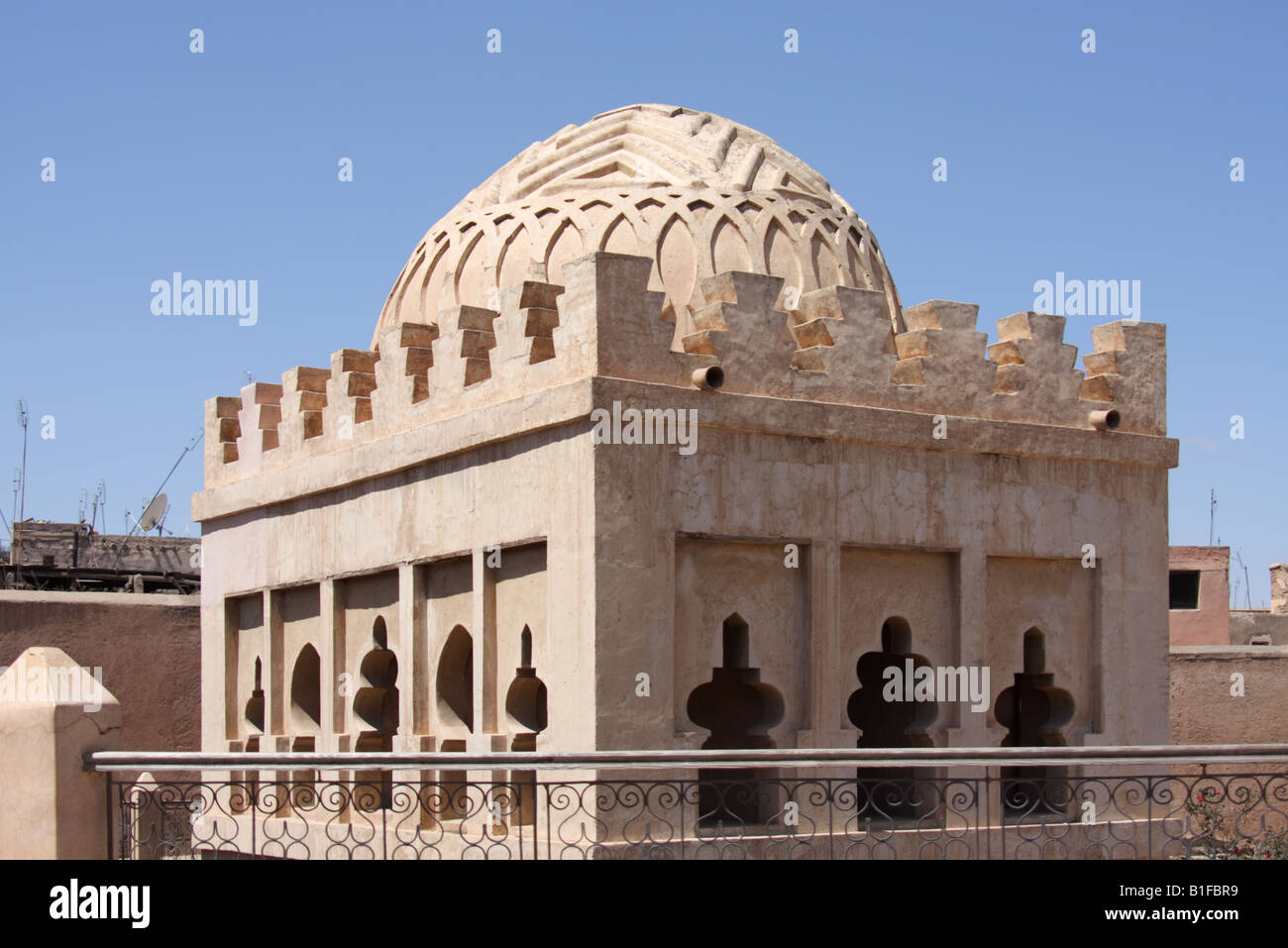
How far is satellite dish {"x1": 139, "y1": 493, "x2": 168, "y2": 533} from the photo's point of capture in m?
24.5

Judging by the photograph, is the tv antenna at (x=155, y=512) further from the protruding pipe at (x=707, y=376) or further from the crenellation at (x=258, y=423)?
the protruding pipe at (x=707, y=376)

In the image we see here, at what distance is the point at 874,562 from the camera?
1099cm

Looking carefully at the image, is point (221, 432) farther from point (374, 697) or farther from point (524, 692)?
point (524, 692)

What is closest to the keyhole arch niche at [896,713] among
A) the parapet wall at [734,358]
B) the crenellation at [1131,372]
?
the parapet wall at [734,358]

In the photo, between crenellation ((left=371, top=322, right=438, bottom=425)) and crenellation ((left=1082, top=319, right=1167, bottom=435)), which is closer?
crenellation ((left=371, top=322, right=438, bottom=425))

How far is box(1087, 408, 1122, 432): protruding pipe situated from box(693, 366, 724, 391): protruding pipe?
10.4 feet

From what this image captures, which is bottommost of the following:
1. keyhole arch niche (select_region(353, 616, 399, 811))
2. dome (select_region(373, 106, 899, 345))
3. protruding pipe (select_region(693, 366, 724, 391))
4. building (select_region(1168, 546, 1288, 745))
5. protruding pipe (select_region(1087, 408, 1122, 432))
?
building (select_region(1168, 546, 1288, 745))

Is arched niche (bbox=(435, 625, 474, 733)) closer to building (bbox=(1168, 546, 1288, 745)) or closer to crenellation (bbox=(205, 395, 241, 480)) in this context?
crenellation (bbox=(205, 395, 241, 480))

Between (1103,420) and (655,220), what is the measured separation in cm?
349

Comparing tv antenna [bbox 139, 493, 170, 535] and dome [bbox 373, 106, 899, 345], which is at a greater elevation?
dome [bbox 373, 106, 899, 345]

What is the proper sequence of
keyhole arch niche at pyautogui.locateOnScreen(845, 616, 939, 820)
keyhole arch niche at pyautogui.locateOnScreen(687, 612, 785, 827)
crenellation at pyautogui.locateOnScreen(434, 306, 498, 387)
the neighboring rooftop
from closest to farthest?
keyhole arch niche at pyautogui.locateOnScreen(687, 612, 785, 827) < keyhole arch niche at pyautogui.locateOnScreen(845, 616, 939, 820) < crenellation at pyautogui.locateOnScreen(434, 306, 498, 387) < the neighboring rooftop

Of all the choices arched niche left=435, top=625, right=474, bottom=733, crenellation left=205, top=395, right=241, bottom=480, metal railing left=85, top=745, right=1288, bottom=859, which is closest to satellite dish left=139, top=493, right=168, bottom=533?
crenellation left=205, top=395, right=241, bottom=480
